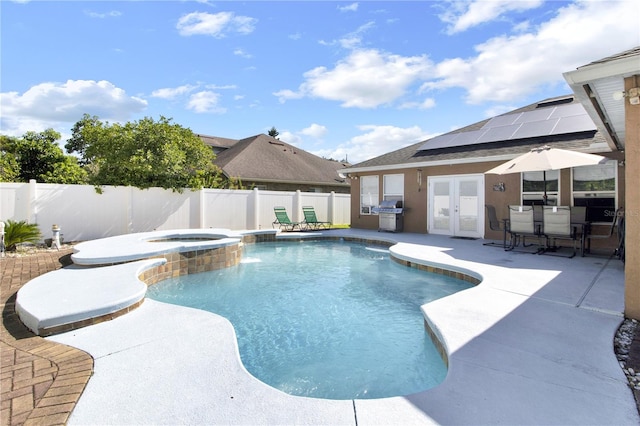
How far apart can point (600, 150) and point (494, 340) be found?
28.6ft

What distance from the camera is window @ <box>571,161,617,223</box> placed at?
8.51m

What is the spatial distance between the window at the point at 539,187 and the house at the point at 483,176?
0.08 feet

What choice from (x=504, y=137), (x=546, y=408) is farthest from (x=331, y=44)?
(x=546, y=408)

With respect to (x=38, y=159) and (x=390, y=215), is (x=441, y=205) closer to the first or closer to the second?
(x=390, y=215)

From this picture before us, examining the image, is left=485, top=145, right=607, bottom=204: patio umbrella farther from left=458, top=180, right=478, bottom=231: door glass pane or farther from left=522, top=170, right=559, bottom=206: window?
left=458, top=180, right=478, bottom=231: door glass pane

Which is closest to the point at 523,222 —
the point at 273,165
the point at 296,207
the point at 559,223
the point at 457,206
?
the point at 559,223

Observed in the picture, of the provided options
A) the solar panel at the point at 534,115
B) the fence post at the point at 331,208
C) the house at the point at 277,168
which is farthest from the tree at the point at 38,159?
the solar panel at the point at 534,115

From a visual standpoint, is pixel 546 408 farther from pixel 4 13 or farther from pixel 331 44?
pixel 331 44

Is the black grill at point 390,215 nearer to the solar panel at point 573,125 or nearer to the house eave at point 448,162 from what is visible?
the house eave at point 448,162

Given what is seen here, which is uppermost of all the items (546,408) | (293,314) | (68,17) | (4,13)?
(68,17)

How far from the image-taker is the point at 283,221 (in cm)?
1511

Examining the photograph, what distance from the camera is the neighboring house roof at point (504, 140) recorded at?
32.8 feet

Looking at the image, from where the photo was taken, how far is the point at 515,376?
2.48 m

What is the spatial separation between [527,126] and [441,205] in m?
4.09
